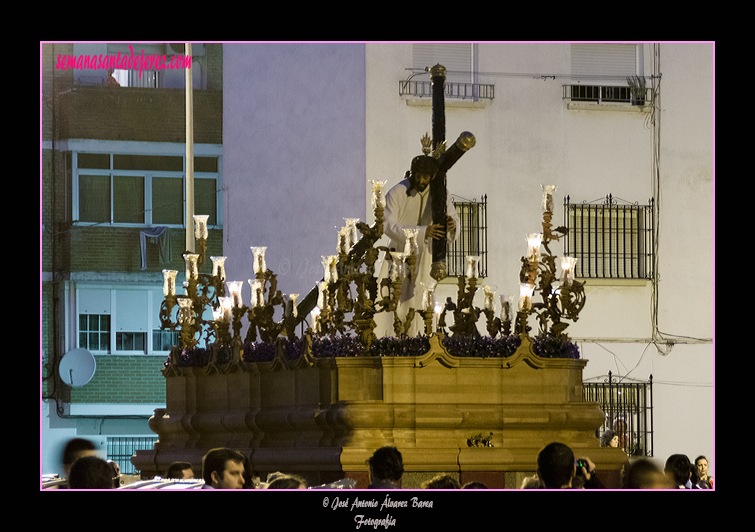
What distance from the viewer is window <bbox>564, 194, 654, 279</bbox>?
25547mm

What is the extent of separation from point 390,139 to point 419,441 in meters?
12.5

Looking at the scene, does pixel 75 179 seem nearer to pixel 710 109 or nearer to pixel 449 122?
pixel 449 122

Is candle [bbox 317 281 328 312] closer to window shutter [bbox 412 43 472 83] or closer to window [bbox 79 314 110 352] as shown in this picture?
window shutter [bbox 412 43 472 83]

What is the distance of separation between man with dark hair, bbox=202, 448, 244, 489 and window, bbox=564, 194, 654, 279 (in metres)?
16.3

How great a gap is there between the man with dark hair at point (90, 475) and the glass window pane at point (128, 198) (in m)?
18.2

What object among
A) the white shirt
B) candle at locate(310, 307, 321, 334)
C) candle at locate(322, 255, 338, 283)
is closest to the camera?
candle at locate(322, 255, 338, 283)

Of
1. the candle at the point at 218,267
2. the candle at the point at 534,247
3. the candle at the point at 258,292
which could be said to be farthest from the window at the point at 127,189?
the candle at the point at 534,247

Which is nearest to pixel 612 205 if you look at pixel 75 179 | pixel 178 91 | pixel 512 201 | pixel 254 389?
pixel 512 201

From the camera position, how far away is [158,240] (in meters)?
27.4

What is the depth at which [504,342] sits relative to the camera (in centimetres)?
1433

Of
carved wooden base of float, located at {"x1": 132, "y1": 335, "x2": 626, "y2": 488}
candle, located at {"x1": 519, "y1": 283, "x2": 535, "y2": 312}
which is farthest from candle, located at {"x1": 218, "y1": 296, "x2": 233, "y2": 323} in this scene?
candle, located at {"x1": 519, "y1": 283, "x2": 535, "y2": 312}

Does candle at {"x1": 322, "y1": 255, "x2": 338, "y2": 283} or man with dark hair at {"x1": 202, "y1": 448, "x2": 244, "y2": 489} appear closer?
man with dark hair at {"x1": 202, "y1": 448, "x2": 244, "y2": 489}

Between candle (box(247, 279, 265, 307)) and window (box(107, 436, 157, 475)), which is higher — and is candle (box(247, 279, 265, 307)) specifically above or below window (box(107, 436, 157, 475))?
above

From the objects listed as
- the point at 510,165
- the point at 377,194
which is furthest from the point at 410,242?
the point at 510,165
